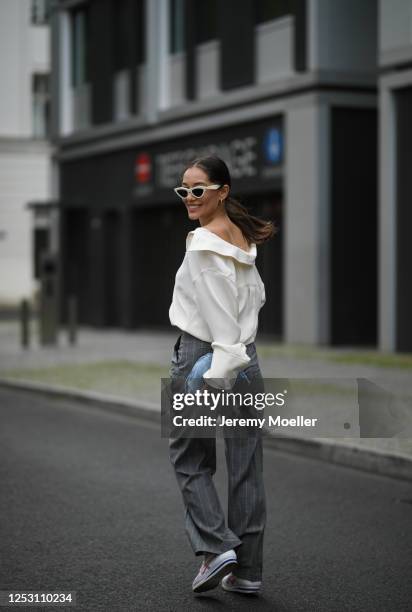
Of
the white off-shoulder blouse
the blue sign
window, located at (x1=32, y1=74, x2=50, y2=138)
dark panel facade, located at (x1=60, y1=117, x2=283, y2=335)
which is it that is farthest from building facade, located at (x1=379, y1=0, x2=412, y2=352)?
window, located at (x1=32, y1=74, x2=50, y2=138)

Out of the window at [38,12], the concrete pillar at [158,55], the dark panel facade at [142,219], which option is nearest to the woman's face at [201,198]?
the dark panel facade at [142,219]

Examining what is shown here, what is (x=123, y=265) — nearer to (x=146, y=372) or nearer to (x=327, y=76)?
(x=327, y=76)

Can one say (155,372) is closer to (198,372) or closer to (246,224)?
(246,224)

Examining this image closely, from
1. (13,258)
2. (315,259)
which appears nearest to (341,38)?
(315,259)

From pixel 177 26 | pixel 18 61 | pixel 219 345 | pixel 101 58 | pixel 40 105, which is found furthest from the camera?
pixel 40 105

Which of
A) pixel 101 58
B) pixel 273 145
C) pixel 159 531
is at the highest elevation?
pixel 101 58

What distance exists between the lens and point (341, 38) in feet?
62.8

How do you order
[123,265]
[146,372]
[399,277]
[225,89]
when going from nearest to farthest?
1. [146,372]
2. [399,277]
3. [225,89]
4. [123,265]

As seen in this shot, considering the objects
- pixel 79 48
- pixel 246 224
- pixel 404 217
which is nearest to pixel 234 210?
pixel 246 224

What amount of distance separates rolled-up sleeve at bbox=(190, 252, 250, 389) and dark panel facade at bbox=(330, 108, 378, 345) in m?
14.6

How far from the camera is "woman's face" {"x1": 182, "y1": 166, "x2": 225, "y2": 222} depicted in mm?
4797

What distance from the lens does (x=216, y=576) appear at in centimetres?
483

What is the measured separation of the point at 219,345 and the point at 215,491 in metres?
0.67

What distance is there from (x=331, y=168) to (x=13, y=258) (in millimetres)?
21910
